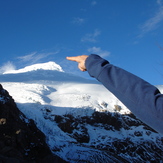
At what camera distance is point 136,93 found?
906 millimetres

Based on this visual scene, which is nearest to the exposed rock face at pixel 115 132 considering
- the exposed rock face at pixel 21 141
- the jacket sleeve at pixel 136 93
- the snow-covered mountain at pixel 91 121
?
the snow-covered mountain at pixel 91 121

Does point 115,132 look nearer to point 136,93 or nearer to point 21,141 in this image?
point 21,141

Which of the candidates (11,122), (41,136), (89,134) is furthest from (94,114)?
(11,122)

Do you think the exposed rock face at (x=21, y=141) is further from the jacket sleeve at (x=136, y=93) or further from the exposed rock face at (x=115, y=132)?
the exposed rock face at (x=115, y=132)

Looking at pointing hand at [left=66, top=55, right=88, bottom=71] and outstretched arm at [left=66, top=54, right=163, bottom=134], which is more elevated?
pointing hand at [left=66, top=55, right=88, bottom=71]

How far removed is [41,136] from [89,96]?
21.9 m

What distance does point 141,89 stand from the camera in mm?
906

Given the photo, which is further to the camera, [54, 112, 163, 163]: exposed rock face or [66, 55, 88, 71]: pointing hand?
[54, 112, 163, 163]: exposed rock face

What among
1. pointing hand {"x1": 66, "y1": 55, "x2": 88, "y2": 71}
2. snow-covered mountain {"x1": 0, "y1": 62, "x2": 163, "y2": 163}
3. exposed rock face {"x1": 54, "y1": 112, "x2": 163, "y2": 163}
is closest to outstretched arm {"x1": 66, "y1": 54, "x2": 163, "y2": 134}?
pointing hand {"x1": 66, "y1": 55, "x2": 88, "y2": 71}

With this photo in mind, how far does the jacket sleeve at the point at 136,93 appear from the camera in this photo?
0.88 meters

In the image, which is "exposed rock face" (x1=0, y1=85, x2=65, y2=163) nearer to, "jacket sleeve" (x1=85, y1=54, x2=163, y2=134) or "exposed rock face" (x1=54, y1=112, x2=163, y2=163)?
"jacket sleeve" (x1=85, y1=54, x2=163, y2=134)

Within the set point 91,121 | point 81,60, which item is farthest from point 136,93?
point 91,121

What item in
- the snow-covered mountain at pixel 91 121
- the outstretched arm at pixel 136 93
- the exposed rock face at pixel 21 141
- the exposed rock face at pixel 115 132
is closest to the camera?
the outstretched arm at pixel 136 93

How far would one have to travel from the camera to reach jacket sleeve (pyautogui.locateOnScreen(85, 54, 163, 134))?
34.5 inches
